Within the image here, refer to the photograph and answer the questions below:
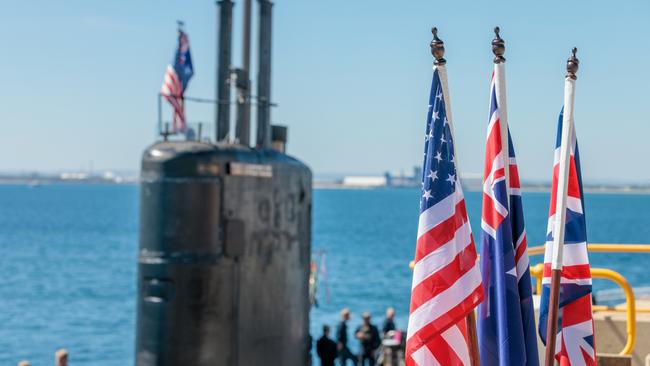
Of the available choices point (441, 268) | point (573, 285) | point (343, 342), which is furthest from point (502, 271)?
point (343, 342)

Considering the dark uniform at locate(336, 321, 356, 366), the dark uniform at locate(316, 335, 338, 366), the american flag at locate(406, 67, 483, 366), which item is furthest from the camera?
the dark uniform at locate(336, 321, 356, 366)

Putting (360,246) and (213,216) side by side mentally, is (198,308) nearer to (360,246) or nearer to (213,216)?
(213,216)

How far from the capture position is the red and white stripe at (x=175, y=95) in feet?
22.1

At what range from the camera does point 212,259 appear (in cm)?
611

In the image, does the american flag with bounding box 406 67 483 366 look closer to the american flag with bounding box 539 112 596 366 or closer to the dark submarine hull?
the american flag with bounding box 539 112 596 366

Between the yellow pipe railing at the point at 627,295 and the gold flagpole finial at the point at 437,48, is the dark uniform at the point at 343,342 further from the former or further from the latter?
the gold flagpole finial at the point at 437,48

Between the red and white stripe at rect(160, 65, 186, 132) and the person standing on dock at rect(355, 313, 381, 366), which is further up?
the red and white stripe at rect(160, 65, 186, 132)

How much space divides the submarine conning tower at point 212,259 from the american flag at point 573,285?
2.59 m

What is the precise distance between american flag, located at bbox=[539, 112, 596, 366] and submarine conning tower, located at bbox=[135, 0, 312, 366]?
2588mm

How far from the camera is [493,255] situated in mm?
7797

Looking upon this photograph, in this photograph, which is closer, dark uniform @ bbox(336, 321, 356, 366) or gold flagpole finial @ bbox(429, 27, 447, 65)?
gold flagpole finial @ bbox(429, 27, 447, 65)

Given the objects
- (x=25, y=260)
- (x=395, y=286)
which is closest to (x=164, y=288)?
(x=395, y=286)

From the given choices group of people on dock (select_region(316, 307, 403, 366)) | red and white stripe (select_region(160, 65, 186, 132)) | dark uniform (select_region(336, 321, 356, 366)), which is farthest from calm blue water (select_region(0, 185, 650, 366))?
red and white stripe (select_region(160, 65, 186, 132))

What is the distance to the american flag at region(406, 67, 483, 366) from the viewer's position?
743 cm
